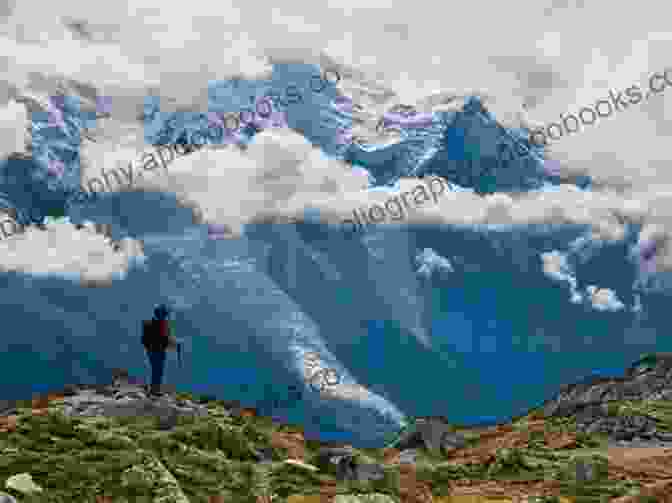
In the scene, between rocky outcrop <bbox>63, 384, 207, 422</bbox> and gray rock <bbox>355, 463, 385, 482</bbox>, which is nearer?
gray rock <bbox>355, 463, 385, 482</bbox>

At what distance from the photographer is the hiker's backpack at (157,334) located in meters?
42.9

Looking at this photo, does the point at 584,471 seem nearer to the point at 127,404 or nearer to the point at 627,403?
the point at 127,404

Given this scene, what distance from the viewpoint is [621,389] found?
100375 millimetres

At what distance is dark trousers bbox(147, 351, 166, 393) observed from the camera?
4309 cm

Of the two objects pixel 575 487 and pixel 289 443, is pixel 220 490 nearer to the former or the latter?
pixel 289 443

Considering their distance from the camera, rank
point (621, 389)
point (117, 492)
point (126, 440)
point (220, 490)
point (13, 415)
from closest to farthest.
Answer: point (117, 492)
point (220, 490)
point (126, 440)
point (13, 415)
point (621, 389)

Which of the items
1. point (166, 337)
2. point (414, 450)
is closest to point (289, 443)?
point (166, 337)

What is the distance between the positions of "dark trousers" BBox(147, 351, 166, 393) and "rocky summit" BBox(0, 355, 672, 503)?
67 centimetres

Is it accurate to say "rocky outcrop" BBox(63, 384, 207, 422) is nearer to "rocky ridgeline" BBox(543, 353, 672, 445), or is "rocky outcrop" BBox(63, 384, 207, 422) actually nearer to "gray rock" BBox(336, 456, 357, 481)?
"gray rock" BBox(336, 456, 357, 481)

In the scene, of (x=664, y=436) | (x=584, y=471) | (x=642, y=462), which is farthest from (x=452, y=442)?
(x=584, y=471)

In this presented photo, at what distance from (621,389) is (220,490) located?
3070 inches

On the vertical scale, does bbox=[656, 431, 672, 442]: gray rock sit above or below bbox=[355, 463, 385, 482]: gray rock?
above

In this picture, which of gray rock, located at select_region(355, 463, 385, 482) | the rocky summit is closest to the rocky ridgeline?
the rocky summit

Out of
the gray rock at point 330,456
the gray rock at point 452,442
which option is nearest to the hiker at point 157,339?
the gray rock at point 330,456
